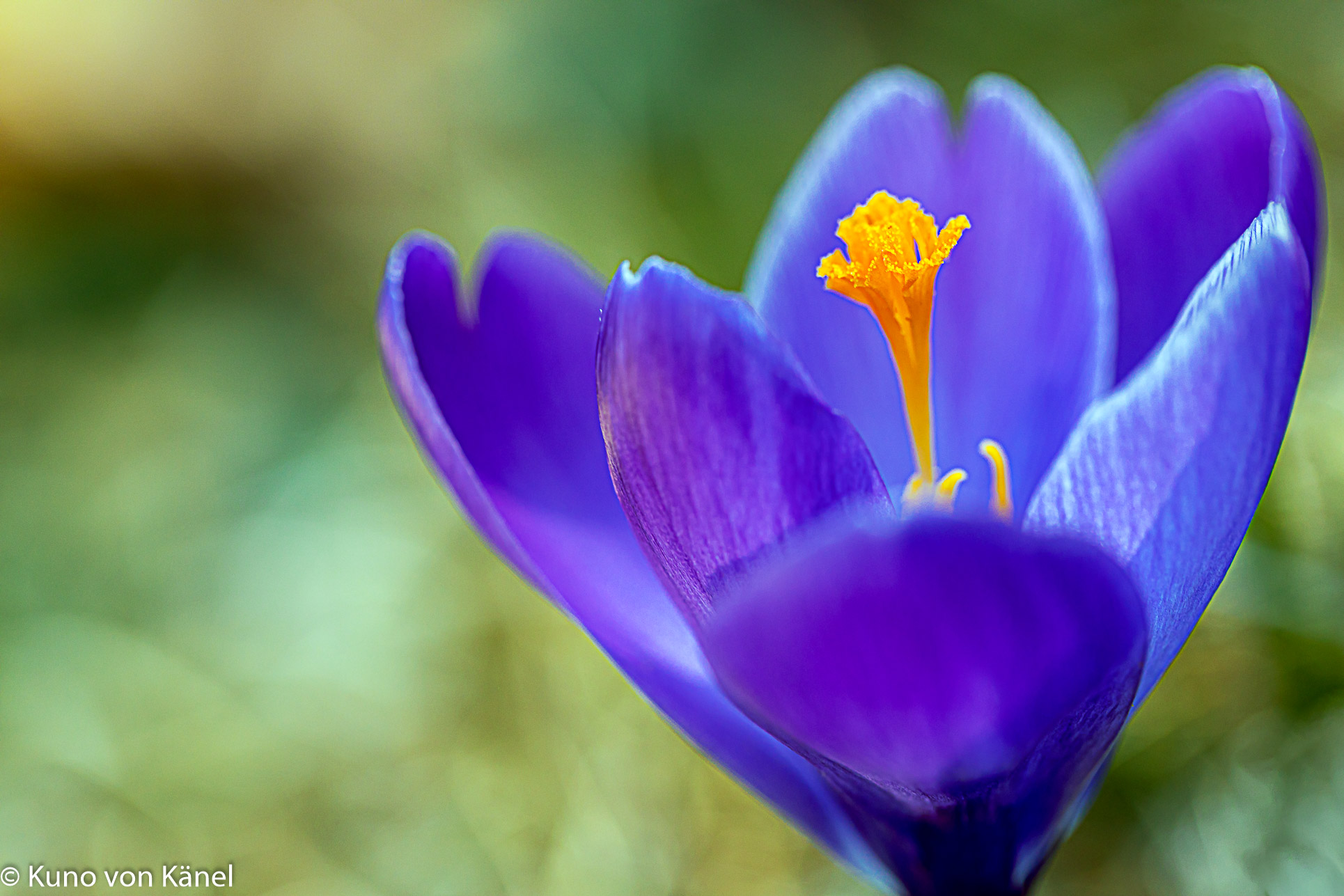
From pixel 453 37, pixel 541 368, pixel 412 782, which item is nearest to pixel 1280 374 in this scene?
pixel 541 368

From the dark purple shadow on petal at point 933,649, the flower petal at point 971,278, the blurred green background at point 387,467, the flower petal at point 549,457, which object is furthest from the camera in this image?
the blurred green background at point 387,467

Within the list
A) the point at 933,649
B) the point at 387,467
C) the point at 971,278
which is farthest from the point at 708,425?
the point at 387,467

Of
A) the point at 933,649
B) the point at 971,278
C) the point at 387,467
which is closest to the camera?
the point at 933,649

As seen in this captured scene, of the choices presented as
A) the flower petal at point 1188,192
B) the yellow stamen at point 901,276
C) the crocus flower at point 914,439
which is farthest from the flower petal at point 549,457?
the flower petal at point 1188,192

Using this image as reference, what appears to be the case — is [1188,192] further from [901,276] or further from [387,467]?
[387,467]

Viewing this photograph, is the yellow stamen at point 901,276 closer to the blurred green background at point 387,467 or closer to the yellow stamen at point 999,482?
the yellow stamen at point 999,482

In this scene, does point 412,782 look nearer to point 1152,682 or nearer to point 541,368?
point 541,368
